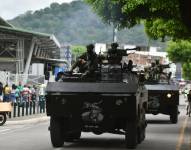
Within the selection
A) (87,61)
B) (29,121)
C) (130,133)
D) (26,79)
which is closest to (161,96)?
(29,121)

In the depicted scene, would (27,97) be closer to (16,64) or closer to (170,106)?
(170,106)

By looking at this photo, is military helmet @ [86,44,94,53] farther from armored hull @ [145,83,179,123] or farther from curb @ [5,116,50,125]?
curb @ [5,116,50,125]

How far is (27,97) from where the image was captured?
39219mm

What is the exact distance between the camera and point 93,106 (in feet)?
55.2

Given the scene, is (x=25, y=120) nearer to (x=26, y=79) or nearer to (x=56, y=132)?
(x=56, y=132)

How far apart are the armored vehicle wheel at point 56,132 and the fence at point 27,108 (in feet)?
49.0

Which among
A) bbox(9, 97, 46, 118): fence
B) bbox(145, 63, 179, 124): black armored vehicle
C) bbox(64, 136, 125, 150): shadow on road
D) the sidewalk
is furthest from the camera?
bbox(9, 97, 46, 118): fence

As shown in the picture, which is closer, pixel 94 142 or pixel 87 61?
pixel 87 61

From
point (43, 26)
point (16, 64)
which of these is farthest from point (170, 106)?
point (43, 26)

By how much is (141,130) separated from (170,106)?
1015 centimetres

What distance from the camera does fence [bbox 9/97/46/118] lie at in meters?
32.9

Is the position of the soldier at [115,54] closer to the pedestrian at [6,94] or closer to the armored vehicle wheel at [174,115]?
the armored vehicle wheel at [174,115]

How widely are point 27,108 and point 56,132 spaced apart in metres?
17.2

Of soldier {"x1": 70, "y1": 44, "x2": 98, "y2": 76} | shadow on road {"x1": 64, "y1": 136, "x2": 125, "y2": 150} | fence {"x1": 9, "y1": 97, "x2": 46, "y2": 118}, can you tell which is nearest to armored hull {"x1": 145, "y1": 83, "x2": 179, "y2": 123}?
fence {"x1": 9, "y1": 97, "x2": 46, "y2": 118}
